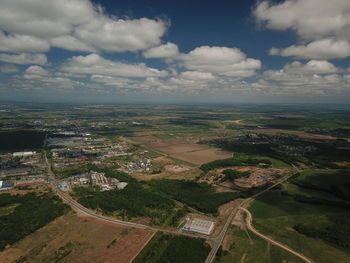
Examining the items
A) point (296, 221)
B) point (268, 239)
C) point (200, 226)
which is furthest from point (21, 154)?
point (296, 221)

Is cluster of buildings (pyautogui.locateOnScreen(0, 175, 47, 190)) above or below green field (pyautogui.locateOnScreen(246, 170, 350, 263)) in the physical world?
below

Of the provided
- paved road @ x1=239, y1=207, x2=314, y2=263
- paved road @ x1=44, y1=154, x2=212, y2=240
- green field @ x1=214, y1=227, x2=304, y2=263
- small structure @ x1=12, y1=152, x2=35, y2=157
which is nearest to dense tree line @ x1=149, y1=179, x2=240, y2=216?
paved road @ x1=239, y1=207, x2=314, y2=263

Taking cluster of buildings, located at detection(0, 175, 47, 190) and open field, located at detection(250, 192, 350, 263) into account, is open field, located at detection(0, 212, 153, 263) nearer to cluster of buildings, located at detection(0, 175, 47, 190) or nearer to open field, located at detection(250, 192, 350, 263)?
open field, located at detection(250, 192, 350, 263)

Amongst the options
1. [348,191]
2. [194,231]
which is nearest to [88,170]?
[194,231]

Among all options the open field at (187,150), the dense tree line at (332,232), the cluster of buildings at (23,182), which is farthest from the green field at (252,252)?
the cluster of buildings at (23,182)

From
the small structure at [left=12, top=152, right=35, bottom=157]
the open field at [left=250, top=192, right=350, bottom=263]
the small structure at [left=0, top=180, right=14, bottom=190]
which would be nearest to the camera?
the open field at [left=250, top=192, right=350, bottom=263]

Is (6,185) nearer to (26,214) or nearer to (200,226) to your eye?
(26,214)

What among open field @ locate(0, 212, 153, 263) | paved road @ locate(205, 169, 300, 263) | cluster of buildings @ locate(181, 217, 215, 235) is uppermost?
cluster of buildings @ locate(181, 217, 215, 235)

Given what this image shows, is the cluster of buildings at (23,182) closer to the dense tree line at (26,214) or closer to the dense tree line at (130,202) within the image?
the dense tree line at (26,214)
